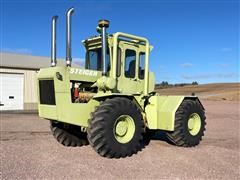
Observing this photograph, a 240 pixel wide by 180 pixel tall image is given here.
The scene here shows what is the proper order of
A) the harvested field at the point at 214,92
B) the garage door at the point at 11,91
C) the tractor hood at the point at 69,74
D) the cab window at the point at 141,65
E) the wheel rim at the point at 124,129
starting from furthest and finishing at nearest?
the harvested field at the point at 214,92, the garage door at the point at 11,91, the cab window at the point at 141,65, the wheel rim at the point at 124,129, the tractor hood at the point at 69,74

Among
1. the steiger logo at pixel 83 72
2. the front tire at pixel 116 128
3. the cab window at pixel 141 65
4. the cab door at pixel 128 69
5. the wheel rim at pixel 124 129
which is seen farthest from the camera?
the cab window at pixel 141 65

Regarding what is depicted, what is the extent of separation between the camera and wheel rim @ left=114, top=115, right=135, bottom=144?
852 centimetres

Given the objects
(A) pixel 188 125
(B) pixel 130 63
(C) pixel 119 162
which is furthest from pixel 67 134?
(A) pixel 188 125

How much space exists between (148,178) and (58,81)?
314 cm

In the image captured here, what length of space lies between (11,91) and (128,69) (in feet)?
57.1

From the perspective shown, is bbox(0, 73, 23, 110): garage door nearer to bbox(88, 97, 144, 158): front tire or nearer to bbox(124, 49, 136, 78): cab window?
bbox(124, 49, 136, 78): cab window

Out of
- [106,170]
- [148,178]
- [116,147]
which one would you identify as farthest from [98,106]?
[148,178]

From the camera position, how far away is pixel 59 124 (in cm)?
970

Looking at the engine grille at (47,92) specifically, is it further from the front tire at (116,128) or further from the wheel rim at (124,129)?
the wheel rim at (124,129)

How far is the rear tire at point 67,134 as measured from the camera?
9.74 meters

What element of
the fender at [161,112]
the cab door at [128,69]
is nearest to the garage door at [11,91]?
the cab door at [128,69]

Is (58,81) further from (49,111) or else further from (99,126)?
(99,126)

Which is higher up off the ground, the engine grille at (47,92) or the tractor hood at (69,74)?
the tractor hood at (69,74)

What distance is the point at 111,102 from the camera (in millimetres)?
Result: 8359
